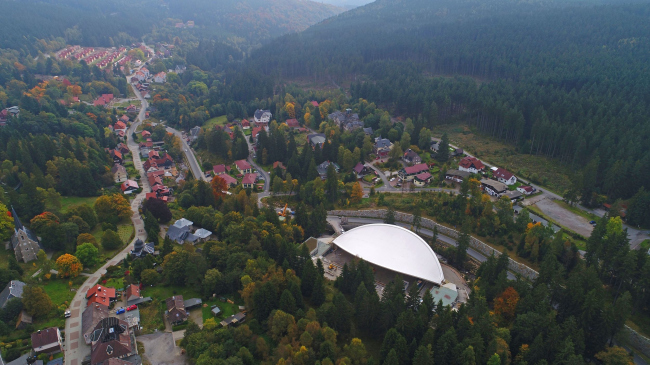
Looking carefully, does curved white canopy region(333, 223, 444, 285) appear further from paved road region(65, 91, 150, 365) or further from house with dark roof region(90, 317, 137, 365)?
paved road region(65, 91, 150, 365)

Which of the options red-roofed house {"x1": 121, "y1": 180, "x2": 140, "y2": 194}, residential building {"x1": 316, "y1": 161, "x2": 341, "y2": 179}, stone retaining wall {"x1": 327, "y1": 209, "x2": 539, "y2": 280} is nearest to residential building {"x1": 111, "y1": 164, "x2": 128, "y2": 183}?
red-roofed house {"x1": 121, "y1": 180, "x2": 140, "y2": 194}

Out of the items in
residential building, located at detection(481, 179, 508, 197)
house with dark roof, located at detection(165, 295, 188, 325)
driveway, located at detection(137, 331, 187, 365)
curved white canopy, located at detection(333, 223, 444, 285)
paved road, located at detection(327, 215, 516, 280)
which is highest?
house with dark roof, located at detection(165, 295, 188, 325)

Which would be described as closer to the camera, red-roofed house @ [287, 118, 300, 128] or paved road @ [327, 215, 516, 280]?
paved road @ [327, 215, 516, 280]

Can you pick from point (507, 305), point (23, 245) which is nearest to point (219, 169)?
point (23, 245)

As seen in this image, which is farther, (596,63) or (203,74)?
(203,74)

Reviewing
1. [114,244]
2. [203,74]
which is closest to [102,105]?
[203,74]

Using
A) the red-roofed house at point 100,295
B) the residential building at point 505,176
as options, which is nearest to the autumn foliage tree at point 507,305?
the residential building at point 505,176

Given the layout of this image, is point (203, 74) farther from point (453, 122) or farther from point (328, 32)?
point (453, 122)
